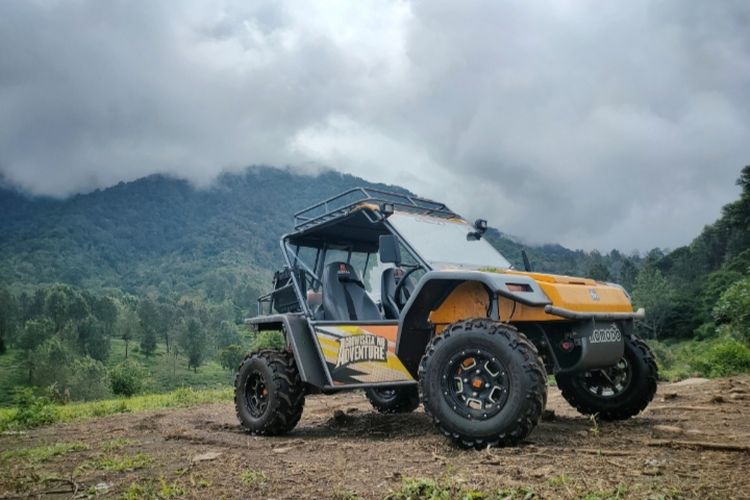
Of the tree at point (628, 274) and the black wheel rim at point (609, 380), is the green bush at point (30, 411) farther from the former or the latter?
the tree at point (628, 274)

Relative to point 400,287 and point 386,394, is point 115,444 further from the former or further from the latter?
point 386,394

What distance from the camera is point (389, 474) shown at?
13.5 ft

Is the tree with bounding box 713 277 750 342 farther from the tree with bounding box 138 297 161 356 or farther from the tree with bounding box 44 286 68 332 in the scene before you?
the tree with bounding box 44 286 68 332

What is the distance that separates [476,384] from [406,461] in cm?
83

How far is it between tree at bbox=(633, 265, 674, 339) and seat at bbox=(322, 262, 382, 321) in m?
57.4

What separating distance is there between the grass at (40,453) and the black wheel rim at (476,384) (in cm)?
374

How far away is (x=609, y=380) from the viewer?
6.50m

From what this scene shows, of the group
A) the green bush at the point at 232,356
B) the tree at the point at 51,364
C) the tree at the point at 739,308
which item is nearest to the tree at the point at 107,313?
the tree at the point at 51,364

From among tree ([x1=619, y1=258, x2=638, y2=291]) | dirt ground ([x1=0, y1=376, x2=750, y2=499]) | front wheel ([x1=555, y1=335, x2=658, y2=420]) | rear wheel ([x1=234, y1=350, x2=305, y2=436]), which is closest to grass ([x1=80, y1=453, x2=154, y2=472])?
dirt ground ([x1=0, y1=376, x2=750, y2=499])

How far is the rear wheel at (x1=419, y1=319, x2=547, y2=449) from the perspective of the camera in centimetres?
465

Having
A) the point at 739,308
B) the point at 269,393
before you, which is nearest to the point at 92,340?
the point at 739,308

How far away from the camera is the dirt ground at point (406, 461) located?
3.60 m

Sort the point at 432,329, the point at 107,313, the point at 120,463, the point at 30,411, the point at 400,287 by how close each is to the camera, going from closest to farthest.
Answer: the point at 120,463
the point at 432,329
the point at 400,287
the point at 30,411
the point at 107,313

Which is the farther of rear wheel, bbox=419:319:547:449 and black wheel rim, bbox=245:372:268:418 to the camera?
black wheel rim, bbox=245:372:268:418
